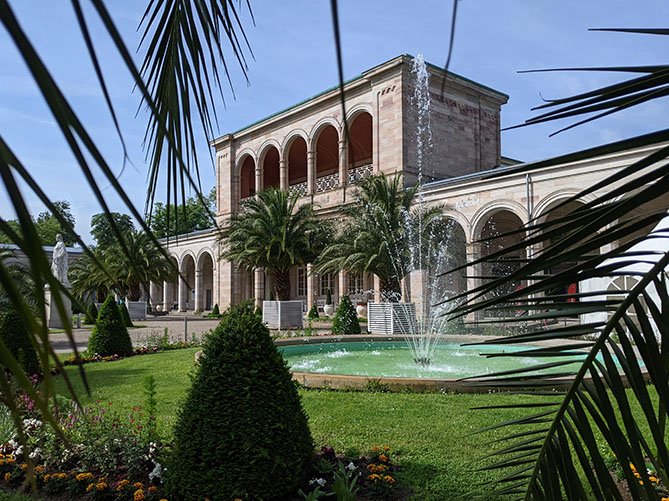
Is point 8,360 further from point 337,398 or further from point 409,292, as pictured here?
point 409,292

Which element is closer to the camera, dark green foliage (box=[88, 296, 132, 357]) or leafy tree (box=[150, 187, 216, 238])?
leafy tree (box=[150, 187, 216, 238])

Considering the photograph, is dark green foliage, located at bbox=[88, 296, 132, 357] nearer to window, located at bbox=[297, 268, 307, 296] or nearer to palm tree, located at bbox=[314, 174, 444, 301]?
palm tree, located at bbox=[314, 174, 444, 301]

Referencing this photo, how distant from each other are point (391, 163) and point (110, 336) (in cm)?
1517

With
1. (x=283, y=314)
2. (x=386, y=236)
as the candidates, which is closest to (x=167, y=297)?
(x=283, y=314)

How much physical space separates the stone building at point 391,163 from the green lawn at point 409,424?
8.29 meters

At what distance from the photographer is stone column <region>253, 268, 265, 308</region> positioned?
98.9 ft

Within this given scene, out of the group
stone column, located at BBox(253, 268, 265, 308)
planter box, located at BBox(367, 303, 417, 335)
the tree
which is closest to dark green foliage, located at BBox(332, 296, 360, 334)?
planter box, located at BBox(367, 303, 417, 335)

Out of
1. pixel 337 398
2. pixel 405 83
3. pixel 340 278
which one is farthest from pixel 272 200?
pixel 337 398

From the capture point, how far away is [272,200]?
70.2 feet

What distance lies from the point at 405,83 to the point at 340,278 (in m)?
9.26

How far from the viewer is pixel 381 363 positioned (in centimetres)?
988

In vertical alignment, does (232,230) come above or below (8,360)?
above

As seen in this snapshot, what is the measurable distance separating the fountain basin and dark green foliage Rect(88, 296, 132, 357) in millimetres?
3582

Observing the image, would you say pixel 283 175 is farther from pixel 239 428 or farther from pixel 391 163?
pixel 239 428
